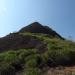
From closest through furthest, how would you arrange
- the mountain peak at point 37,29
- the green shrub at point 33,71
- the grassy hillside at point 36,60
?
1. the green shrub at point 33,71
2. the grassy hillside at point 36,60
3. the mountain peak at point 37,29

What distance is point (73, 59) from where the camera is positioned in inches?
880

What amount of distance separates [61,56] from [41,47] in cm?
510

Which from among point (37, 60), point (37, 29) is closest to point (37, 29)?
point (37, 29)

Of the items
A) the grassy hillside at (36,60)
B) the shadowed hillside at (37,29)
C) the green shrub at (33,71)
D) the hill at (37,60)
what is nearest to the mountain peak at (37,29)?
the shadowed hillside at (37,29)

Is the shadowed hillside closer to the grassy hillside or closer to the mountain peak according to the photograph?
the mountain peak

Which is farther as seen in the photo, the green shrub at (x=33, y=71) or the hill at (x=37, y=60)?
the hill at (x=37, y=60)

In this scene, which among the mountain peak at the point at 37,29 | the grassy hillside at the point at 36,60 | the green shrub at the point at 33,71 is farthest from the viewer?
the mountain peak at the point at 37,29

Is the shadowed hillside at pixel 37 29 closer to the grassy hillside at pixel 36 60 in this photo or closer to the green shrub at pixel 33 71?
the grassy hillside at pixel 36 60

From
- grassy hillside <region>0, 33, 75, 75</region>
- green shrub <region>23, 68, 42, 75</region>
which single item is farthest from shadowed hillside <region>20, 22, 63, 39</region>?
green shrub <region>23, 68, 42, 75</region>

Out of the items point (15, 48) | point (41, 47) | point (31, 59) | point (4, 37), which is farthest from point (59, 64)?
point (4, 37)

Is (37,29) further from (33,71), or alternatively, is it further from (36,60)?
(33,71)

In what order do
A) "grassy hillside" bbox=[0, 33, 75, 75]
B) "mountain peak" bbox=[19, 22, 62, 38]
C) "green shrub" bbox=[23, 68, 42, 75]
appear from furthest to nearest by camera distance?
"mountain peak" bbox=[19, 22, 62, 38] < "grassy hillside" bbox=[0, 33, 75, 75] < "green shrub" bbox=[23, 68, 42, 75]

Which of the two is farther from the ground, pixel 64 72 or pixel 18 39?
pixel 18 39

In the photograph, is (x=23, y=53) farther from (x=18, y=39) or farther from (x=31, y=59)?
(x=18, y=39)
